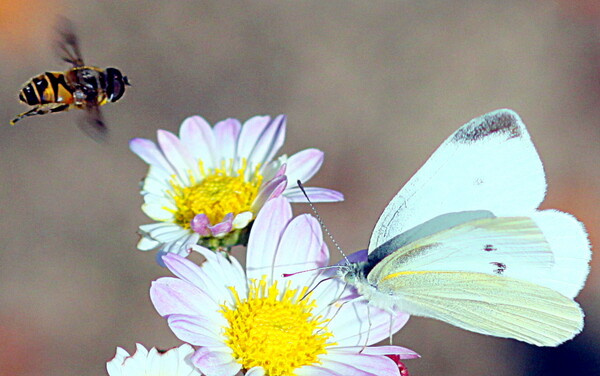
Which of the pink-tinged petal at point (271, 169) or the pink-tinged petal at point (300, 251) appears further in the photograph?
the pink-tinged petal at point (271, 169)

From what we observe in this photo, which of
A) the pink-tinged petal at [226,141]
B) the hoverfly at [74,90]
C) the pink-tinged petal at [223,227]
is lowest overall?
the pink-tinged petal at [223,227]

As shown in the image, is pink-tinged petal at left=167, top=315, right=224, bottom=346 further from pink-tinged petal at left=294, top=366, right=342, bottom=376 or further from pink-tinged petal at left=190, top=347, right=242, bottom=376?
pink-tinged petal at left=294, top=366, right=342, bottom=376

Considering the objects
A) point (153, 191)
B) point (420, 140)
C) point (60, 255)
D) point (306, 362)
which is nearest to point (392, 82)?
point (420, 140)


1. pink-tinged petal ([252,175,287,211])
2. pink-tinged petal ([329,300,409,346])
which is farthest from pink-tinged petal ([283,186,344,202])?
pink-tinged petal ([329,300,409,346])

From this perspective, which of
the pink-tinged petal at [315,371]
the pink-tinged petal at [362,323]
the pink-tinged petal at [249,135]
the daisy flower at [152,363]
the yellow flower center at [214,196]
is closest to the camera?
the daisy flower at [152,363]

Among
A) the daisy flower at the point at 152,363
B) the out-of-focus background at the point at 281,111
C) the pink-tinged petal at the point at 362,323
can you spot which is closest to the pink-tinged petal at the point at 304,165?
the pink-tinged petal at the point at 362,323

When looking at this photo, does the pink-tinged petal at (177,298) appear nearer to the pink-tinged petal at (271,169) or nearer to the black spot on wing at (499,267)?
the pink-tinged petal at (271,169)

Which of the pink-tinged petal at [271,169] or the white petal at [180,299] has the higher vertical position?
the pink-tinged petal at [271,169]

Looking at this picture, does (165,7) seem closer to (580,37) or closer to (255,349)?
(580,37)
